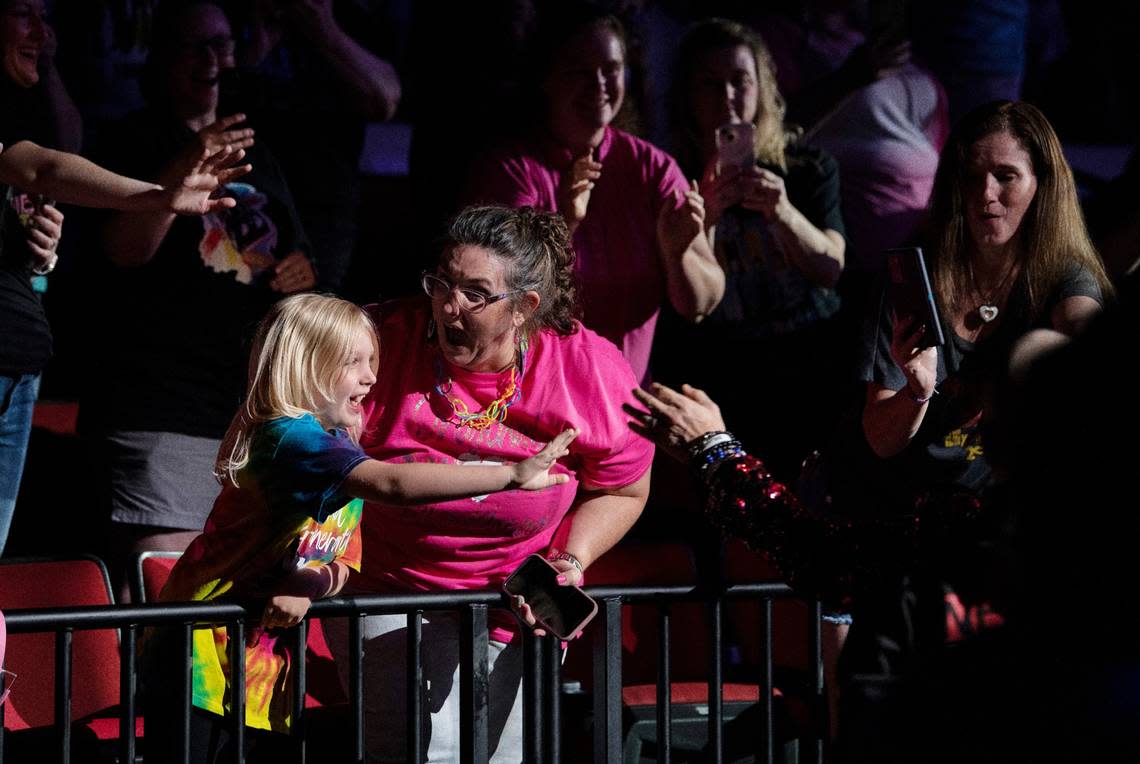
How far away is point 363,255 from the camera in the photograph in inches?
193

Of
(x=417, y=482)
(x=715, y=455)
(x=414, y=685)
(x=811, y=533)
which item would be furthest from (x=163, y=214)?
(x=811, y=533)

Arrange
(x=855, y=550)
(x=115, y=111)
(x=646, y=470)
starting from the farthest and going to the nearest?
(x=115, y=111) < (x=646, y=470) < (x=855, y=550)

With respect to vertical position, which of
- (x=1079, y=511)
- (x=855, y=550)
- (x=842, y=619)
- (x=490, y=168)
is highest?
(x=490, y=168)

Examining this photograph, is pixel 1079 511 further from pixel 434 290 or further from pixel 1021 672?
pixel 434 290

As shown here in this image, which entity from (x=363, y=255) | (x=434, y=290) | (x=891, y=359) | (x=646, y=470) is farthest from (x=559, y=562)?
(x=363, y=255)

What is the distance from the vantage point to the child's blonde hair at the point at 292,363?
110 inches

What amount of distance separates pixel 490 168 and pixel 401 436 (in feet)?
4.22

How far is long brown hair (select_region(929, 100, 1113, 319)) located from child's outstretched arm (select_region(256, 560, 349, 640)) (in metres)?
1.47

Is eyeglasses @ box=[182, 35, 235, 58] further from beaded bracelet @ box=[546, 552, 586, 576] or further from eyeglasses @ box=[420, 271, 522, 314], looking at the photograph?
beaded bracelet @ box=[546, 552, 586, 576]

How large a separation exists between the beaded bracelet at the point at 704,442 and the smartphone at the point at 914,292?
0.52 meters

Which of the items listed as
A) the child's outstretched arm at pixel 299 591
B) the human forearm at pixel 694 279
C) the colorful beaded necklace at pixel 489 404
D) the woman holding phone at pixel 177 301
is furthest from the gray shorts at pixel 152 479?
the human forearm at pixel 694 279

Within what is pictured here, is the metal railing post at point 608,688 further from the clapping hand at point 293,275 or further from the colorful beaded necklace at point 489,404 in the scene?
the clapping hand at point 293,275

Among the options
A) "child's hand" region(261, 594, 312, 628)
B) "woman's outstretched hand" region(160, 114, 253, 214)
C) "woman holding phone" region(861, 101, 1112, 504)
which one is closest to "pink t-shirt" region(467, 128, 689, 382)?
"woman's outstretched hand" region(160, 114, 253, 214)

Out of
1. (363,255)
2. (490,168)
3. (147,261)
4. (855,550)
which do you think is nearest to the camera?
(855,550)
